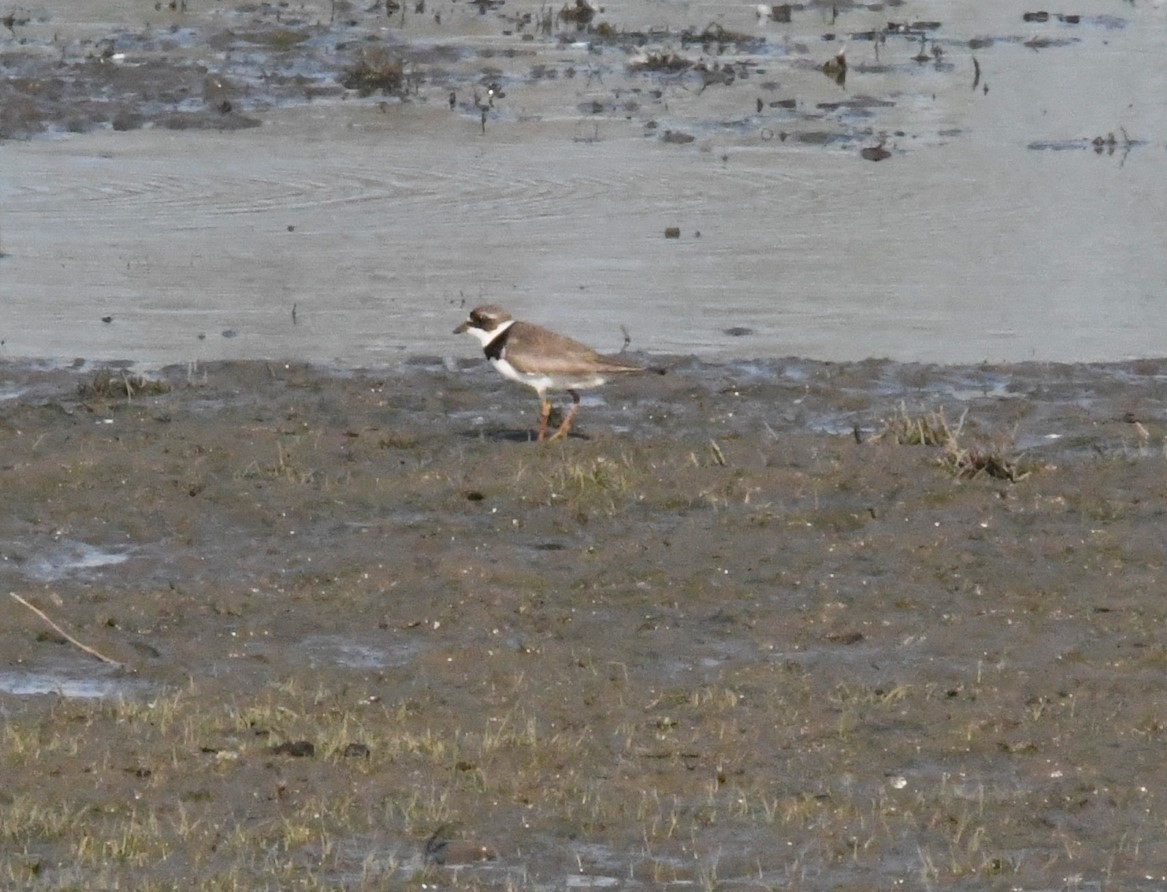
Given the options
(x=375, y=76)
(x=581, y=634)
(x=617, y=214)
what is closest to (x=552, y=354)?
(x=581, y=634)

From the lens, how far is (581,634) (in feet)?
26.8

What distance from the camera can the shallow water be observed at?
44.9ft

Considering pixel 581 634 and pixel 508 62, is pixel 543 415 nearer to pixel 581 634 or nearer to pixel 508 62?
pixel 581 634

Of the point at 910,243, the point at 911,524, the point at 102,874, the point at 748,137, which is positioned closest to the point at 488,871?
the point at 102,874

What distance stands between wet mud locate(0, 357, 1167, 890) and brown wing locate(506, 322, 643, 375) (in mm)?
377

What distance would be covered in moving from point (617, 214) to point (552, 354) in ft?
21.8

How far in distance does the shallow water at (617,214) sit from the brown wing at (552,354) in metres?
2.19

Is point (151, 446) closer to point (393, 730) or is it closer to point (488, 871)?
point (393, 730)

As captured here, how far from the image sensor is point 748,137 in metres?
20.9

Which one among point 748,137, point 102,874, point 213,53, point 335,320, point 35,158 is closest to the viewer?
point 102,874

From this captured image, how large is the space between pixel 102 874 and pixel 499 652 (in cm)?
218

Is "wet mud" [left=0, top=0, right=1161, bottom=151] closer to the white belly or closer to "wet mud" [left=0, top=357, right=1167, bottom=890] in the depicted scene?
"wet mud" [left=0, top=357, right=1167, bottom=890]

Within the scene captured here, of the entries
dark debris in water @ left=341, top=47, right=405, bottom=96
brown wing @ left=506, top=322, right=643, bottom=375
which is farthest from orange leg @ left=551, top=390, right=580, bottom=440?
dark debris in water @ left=341, top=47, right=405, bottom=96

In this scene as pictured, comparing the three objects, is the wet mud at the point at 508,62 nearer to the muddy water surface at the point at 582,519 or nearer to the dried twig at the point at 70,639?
the muddy water surface at the point at 582,519
